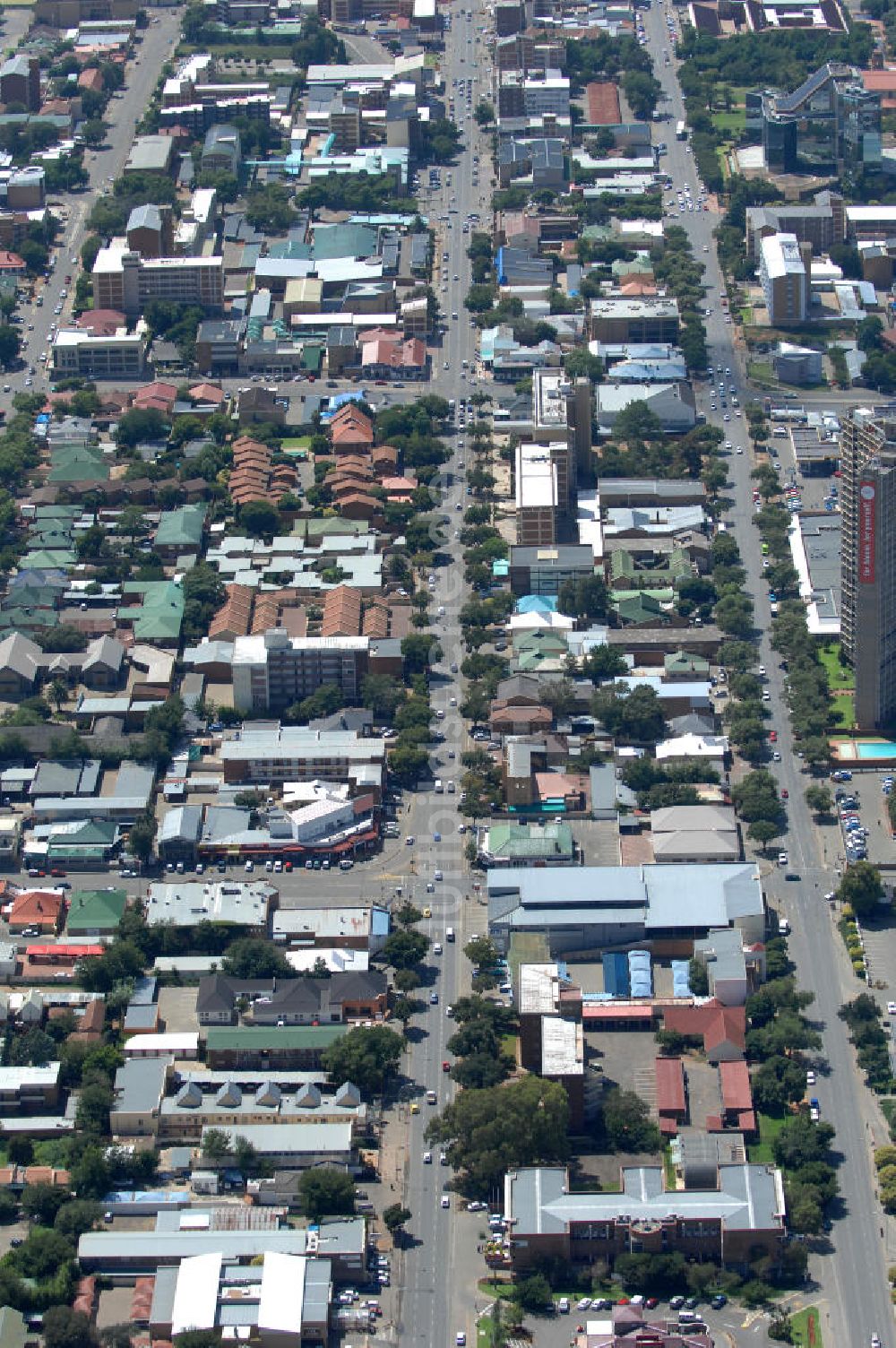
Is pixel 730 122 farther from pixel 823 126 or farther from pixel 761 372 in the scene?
pixel 761 372

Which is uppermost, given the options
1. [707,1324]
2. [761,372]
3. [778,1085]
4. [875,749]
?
[778,1085]

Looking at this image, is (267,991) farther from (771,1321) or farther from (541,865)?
(771,1321)

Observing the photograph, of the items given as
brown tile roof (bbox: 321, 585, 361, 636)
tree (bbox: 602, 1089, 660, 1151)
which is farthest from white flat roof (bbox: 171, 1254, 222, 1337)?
brown tile roof (bbox: 321, 585, 361, 636)

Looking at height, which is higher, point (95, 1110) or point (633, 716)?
point (95, 1110)

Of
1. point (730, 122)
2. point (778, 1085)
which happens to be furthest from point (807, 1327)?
point (730, 122)

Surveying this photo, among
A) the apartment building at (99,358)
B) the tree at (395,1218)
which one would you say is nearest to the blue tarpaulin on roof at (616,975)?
the tree at (395,1218)

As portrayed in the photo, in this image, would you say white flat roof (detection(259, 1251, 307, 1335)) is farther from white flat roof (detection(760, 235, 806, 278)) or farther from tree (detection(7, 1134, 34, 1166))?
white flat roof (detection(760, 235, 806, 278))
